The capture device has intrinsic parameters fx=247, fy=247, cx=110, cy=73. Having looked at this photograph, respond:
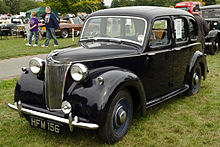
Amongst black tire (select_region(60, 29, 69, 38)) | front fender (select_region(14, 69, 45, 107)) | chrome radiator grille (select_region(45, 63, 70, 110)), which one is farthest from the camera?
black tire (select_region(60, 29, 69, 38))

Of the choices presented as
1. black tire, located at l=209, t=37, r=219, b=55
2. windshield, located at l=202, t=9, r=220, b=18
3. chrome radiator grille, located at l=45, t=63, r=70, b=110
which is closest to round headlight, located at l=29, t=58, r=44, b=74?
chrome radiator grille, located at l=45, t=63, r=70, b=110

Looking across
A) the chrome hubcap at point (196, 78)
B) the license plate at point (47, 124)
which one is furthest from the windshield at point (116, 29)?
the chrome hubcap at point (196, 78)

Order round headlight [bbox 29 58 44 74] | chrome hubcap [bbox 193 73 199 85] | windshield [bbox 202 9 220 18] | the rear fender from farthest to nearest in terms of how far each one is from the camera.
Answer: windshield [bbox 202 9 220 18] < chrome hubcap [bbox 193 73 199 85] < the rear fender < round headlight [bbox 29 58 44 74]

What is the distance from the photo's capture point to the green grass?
345cm

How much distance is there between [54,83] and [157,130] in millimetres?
1737

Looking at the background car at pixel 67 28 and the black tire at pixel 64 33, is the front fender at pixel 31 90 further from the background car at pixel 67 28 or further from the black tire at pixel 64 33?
the black tire at pixel 64 33

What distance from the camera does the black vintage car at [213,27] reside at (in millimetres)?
10211

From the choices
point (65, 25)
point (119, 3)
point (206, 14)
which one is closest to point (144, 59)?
point (206, 14)

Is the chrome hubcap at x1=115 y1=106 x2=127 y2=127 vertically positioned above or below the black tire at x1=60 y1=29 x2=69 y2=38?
above

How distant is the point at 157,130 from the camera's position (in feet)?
12.6

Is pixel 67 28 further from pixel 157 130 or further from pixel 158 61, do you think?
pixel 157 130

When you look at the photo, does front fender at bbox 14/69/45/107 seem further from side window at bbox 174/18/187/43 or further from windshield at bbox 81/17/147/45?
side window at bbox 174/18/187/43

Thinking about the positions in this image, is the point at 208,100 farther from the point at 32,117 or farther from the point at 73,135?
the point at 32,117

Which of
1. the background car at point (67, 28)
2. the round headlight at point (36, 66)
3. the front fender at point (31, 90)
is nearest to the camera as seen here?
the front fender at point (31, 90)
